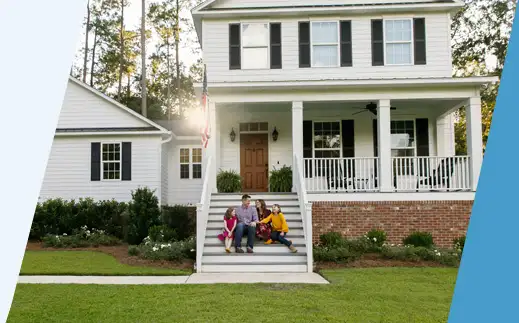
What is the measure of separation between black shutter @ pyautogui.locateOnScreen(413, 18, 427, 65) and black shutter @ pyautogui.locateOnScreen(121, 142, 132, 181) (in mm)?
10123

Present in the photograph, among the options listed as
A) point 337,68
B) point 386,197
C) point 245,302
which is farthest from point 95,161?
point 245,302

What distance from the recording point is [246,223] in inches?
500

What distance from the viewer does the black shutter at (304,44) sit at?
1652cm

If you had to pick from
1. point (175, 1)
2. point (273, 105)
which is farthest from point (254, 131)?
point (175, 1)

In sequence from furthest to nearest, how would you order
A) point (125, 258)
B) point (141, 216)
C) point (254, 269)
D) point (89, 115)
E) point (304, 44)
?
point (89, 115) → point (304, 44) → point (141, 216) → point (125, 258) → point (254, 269)

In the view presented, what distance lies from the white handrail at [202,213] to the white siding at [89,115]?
5841 mm

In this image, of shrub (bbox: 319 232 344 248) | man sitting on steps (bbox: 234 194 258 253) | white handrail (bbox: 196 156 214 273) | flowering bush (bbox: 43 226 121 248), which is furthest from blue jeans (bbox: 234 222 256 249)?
flowering bush (bbox: 43 226 121 248)

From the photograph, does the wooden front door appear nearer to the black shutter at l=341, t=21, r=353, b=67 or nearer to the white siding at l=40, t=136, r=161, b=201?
the white siding at l=40, t=136, r=161, b=201

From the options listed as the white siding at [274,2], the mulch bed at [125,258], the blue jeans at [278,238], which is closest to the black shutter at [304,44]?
the white siding at [274,2]

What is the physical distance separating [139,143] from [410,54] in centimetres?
966

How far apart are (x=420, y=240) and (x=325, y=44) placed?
659cm

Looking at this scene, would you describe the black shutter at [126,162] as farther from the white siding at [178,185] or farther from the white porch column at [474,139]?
the white porch column at [474,139]

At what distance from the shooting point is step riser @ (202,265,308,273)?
11.8m

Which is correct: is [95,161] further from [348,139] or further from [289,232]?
[289,232]
